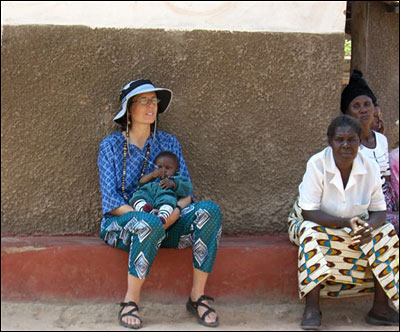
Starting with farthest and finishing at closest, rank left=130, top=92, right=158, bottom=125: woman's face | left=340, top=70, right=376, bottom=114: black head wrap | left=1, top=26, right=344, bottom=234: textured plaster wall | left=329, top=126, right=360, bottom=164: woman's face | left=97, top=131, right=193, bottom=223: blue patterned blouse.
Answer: left=340, top=70, right=376, bottom=114: black head wrap → left=1, top=26, right=344, bottom=234: textured plaster wall → left=130, top=92, right=158, bottom=125: woman's face → left=97, top=131, right=193, bottom=223: blue patterned blouse → left=329, top=126, right=360, bottom=164: woman's face

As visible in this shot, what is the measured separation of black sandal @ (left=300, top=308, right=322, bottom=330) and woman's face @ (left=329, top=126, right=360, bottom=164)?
35.2 inches

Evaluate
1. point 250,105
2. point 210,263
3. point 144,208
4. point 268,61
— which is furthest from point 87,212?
point 268,61

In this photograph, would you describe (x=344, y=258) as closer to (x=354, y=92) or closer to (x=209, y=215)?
(x=209, y=215)

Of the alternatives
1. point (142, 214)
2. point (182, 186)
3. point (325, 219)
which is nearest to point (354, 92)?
point (325, 219)

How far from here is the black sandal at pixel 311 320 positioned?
3750 millimetres

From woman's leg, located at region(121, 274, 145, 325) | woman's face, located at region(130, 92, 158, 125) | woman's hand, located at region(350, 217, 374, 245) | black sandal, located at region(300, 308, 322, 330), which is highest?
woman's face, located at region(130, 92, 158, 125)

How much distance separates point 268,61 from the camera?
14.3 feet

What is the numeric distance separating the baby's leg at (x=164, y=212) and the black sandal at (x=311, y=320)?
0.98 metres

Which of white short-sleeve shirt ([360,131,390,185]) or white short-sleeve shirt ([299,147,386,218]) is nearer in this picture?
white short-sleeve shirt ([299,147,386,218])

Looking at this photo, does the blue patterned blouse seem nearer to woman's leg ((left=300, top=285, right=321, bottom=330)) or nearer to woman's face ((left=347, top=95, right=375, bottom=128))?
woman's leg ((left=300, top=285, right=321, bottom=330))

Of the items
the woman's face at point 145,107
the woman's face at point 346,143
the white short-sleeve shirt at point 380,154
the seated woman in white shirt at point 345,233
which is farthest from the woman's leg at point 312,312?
the woman's face at point 145,107

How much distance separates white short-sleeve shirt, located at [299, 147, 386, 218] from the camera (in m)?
3.85

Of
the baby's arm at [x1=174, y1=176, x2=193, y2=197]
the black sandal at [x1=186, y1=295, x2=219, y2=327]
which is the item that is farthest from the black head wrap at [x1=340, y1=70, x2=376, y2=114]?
the black sandal at [x1=186, y1=295, x2=219, y2=327]

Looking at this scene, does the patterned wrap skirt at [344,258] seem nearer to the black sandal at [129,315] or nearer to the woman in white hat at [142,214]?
the woman in white hat at [142,214]
